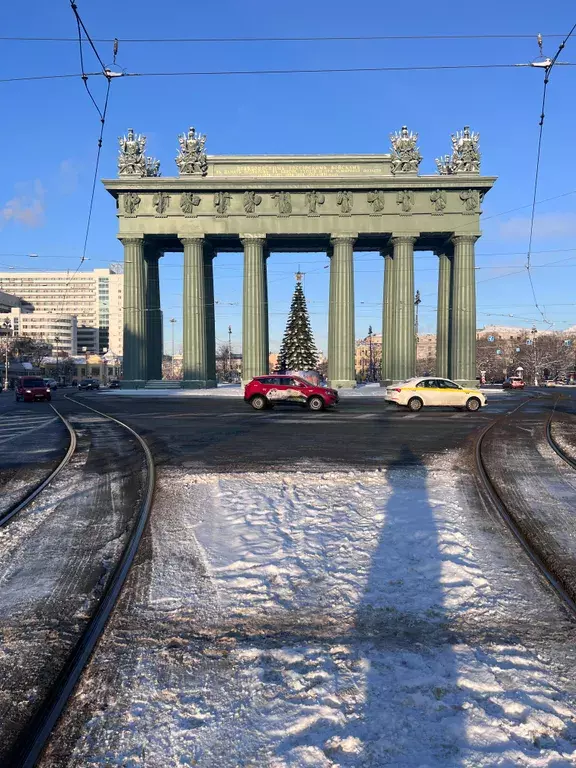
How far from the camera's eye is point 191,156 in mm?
49312

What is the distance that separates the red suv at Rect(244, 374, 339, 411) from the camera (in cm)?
2458

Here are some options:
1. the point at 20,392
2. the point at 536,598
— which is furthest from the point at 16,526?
the point at 20,392

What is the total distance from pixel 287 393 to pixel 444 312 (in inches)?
1247

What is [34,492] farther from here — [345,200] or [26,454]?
[345,200]

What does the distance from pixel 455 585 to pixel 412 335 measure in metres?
46.0

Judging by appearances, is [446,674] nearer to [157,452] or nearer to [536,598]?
[536,598]

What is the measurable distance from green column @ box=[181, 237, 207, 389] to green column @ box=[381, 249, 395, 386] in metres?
16.7

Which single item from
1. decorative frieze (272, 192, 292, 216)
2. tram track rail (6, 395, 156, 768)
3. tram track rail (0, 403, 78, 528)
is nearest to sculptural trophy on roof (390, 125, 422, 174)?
decorative frieze (272, 192, 292, 216)

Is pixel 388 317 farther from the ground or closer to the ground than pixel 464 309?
closer to the ground

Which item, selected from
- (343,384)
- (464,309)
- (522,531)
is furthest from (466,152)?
(522,531)

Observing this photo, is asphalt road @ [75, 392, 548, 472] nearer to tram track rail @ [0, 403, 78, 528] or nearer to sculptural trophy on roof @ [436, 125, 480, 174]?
tram track rail @ [0, 403, 78, 528]

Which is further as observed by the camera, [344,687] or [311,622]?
[311,622]

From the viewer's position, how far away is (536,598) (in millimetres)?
4379

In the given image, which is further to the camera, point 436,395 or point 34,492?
point 436,395
